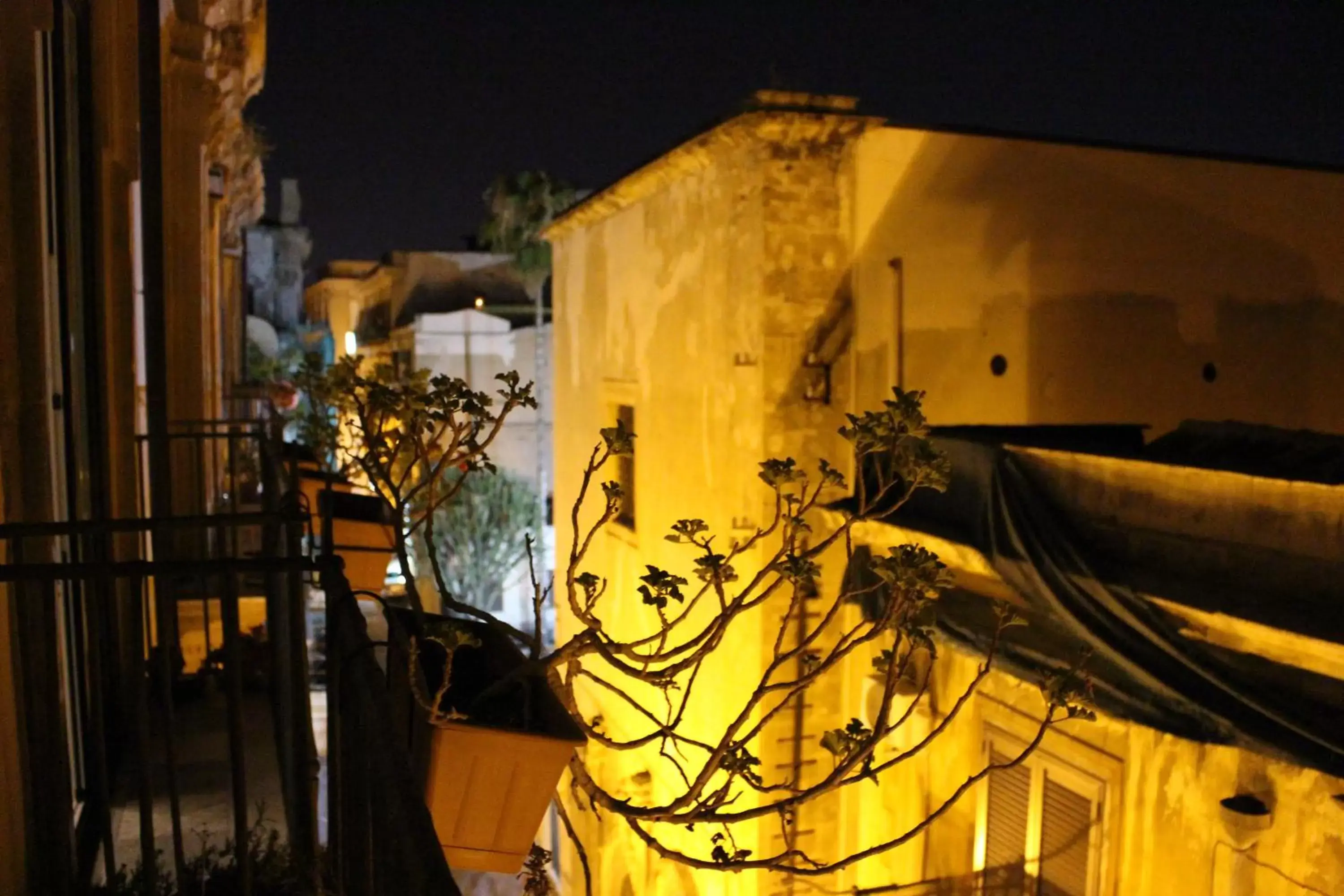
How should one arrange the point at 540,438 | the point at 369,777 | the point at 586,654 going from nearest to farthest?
the point at 369,777 < the point at 586,654 < the point at 540,438

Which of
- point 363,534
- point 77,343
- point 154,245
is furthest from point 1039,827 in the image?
point 154,245

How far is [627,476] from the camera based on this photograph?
1141cm

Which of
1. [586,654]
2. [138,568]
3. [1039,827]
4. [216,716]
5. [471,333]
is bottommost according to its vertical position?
[1039,827]

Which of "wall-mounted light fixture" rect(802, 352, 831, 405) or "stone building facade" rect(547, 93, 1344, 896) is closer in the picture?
"stone building facade" rect(547, 93, 1344, 896)

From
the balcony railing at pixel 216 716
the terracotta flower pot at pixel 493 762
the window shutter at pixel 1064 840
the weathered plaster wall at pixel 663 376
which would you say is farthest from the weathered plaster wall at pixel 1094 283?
the terracotta flower pot at pixel 493 762

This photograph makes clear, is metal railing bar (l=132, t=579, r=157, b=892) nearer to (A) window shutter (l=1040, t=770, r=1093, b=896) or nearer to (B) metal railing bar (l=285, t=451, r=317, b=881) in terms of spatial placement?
(B) metal railing bar (l=285, t=451, r=317, b=881)

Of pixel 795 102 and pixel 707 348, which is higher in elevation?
pixel 795 102

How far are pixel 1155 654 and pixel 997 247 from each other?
14.8ft

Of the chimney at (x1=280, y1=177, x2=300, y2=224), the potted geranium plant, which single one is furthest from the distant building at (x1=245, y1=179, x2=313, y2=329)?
the potted geranium plant

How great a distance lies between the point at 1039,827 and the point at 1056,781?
0.32 metres

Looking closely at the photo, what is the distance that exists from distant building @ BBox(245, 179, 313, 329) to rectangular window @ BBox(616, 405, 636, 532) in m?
36.1

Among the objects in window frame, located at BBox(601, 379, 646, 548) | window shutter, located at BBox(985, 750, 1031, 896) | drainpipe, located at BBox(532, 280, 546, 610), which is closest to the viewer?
window shutter, located at BBox(985, 750, 1031, 896)

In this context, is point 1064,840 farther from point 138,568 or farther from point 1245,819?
point 138,568

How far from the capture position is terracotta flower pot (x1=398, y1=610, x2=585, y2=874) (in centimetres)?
307
